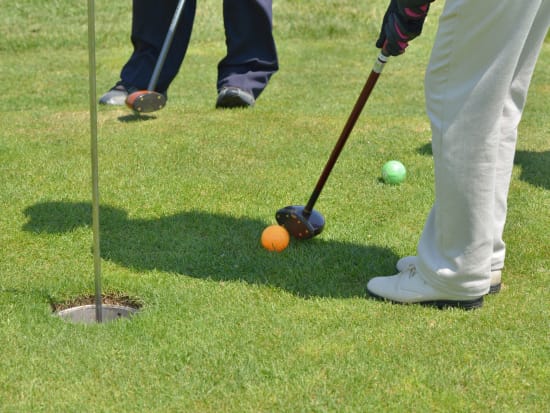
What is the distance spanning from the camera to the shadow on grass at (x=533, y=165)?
5188mm

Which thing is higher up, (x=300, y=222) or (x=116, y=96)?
(x=300, y=222)

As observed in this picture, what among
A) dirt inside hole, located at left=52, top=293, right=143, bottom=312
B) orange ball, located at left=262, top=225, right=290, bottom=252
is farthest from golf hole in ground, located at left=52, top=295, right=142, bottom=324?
orange ball, located at left=262, top=225, right=290, bottom=252

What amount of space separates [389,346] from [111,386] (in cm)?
97

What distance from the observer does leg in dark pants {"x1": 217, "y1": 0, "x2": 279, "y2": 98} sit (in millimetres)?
6629

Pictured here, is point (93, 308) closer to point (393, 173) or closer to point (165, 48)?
point (393, 173)

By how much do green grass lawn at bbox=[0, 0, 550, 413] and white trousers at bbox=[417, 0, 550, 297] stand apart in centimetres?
25

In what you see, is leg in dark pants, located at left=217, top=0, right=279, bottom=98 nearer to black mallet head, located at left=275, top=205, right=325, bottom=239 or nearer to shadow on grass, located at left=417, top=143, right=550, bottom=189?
shadow on grass, located at left=417, top=143, right=550, bottom=189

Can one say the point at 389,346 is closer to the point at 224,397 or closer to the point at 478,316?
the point at 478,316

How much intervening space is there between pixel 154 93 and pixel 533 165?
8.58 feet

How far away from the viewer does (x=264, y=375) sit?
2.97 m

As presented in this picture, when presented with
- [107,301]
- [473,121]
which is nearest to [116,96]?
[107,301]

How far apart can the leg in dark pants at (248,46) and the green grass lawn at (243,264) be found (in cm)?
24

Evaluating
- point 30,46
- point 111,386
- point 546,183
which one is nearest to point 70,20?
point 30,46

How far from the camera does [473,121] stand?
10.5ft
